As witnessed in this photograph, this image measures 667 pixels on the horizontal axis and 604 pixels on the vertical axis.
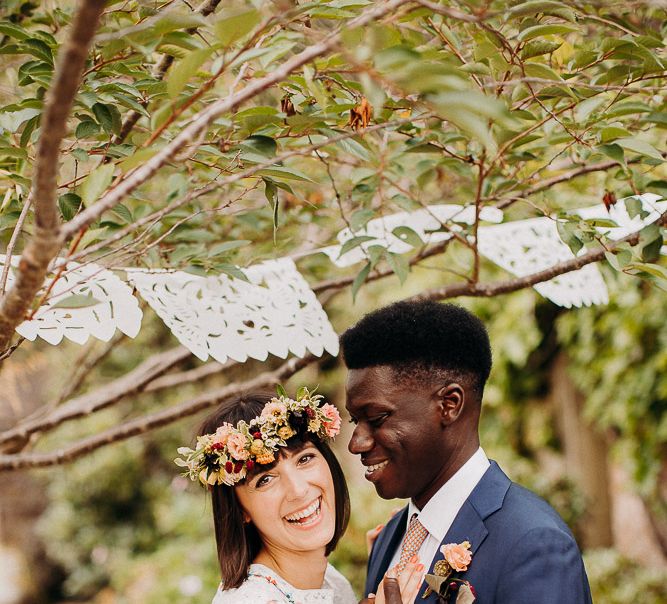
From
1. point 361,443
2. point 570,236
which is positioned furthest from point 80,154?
point 570,236

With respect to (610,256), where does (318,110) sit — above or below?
above

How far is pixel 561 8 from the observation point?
4.84 ft

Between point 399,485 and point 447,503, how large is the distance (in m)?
0.13

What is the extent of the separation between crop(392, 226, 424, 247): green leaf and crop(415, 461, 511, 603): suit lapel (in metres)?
0.66

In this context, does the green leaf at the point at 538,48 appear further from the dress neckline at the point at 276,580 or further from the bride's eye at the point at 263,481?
the dress neckline at the point at 276,580

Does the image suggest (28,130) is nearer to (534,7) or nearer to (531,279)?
(534,7)

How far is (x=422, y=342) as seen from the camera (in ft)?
6.01

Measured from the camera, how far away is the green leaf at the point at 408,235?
2.03m

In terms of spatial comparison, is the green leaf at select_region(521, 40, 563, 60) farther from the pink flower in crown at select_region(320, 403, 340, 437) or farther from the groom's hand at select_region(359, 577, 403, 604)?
the groom's hand at select_region(359, 577, 403, 604)

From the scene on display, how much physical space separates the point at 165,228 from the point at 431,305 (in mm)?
933

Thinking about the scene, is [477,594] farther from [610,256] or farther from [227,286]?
[227,286]

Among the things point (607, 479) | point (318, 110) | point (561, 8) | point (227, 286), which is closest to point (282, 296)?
point (227, 286)

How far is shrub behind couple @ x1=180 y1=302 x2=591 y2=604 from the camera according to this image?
1.65 metres

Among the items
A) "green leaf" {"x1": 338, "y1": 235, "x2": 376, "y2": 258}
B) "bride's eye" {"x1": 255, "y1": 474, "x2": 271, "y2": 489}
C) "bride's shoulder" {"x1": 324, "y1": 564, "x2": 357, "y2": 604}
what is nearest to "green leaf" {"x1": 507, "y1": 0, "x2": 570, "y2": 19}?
"green leaf" {"x1": 338, "y1": 235, "x2": 376, "y2": 258}
